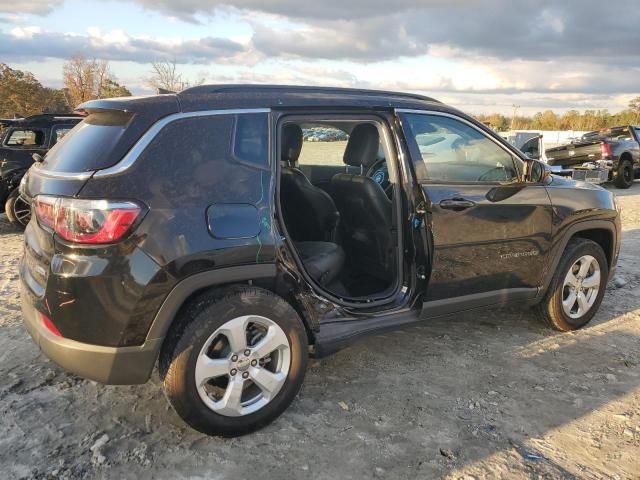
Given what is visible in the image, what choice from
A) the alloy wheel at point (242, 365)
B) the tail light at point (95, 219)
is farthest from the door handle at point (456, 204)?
the tail light at point (95, 219)

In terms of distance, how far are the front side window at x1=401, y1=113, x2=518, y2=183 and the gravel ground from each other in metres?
1.28

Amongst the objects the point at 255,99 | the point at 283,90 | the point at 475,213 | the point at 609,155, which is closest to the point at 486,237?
the point at 475,213

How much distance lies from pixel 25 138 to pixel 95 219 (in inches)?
279

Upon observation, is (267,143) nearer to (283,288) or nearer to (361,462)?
(283,288)

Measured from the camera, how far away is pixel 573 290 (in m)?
4.26

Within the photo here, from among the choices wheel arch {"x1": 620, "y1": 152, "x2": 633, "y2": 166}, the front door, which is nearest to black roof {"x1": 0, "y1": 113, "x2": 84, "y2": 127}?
the front door

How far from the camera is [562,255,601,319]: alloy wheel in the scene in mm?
4223

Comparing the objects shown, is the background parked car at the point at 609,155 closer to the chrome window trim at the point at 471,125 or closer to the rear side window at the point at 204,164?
the chrome window trim at the point at 471,125

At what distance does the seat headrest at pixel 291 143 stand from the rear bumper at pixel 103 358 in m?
1.83

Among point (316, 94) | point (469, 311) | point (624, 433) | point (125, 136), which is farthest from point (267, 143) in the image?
point (624, 433)

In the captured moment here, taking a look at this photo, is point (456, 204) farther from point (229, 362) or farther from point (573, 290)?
point (229, 362)

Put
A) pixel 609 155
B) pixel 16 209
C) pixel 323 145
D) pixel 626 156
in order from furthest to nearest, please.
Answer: pixel 626 156
pixel 609 155
pixel 16 209
pixel 323 145

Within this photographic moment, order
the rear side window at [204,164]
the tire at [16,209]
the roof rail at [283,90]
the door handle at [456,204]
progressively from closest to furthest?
the rear side window at [204,164] → the roof rail at [283,90] → the door handle at [456,204] → the tire at [16,209]

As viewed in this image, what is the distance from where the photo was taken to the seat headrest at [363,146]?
3.79 meters
